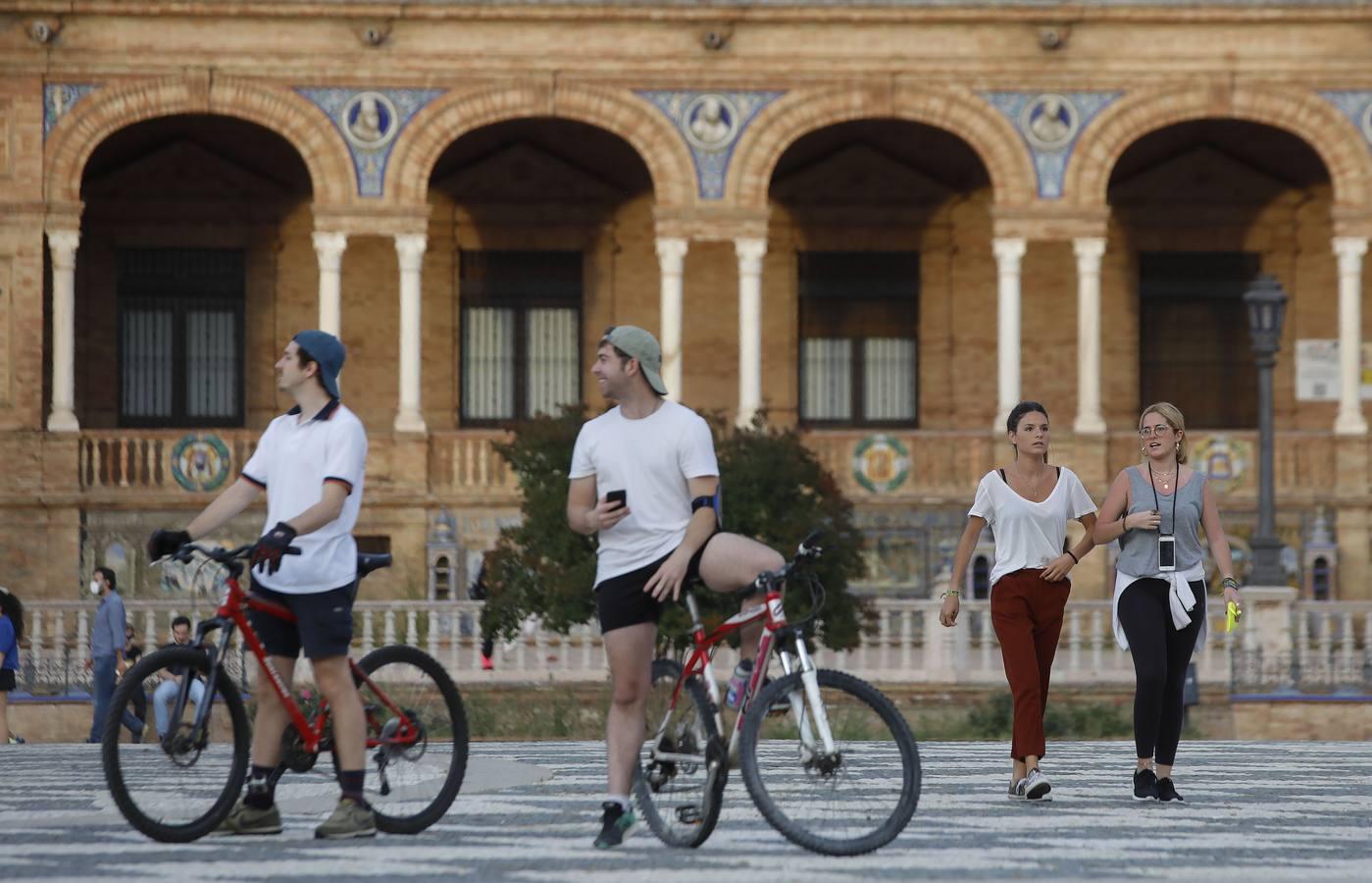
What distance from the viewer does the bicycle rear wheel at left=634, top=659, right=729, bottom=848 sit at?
312 inches

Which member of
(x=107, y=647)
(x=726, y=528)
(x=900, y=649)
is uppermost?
(x=726, y=528)

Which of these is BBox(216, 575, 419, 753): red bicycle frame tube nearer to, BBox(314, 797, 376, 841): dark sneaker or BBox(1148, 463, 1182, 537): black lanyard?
BBox(314, 797, 376, 841): dark sneaker

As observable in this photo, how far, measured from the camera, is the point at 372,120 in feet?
89.7

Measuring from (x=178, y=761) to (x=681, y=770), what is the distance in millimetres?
1580

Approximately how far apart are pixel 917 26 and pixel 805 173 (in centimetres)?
324

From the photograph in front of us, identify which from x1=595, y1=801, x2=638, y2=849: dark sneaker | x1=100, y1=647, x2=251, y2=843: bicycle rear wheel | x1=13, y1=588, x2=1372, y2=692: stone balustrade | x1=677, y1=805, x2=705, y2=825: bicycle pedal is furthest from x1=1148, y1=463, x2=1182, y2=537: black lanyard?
x1=13, y1=588, x2=1372, y2=692: stone balustrade

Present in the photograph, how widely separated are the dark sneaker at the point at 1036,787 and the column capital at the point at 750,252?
18.3 meters

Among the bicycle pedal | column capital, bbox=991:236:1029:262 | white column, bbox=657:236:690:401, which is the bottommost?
the bicycle pedal

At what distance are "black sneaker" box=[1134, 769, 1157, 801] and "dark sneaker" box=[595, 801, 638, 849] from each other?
2.56 m

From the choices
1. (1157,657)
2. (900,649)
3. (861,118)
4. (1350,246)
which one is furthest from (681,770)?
(1350,246)

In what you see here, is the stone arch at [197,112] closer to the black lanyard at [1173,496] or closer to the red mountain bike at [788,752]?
the black lanyard at [1173,496]

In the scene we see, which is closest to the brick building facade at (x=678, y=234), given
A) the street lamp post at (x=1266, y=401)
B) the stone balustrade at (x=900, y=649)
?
the stone balustrade at (x=900, y=649)

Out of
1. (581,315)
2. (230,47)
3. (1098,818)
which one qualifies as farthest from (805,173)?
(1098,818)

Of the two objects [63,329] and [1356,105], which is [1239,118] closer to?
[1356,105]
